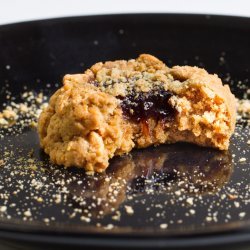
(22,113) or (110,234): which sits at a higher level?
(22,113)

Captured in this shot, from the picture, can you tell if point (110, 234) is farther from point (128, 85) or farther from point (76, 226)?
point (128, 85)

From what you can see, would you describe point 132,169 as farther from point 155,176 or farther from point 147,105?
point 147,105

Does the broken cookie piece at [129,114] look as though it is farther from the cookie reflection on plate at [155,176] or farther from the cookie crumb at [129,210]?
the cookie crumb at [129,210]

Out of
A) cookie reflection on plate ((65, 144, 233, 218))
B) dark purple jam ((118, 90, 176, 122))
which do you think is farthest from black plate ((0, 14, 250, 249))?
dark purple jam ((118, 90, 176, 122))

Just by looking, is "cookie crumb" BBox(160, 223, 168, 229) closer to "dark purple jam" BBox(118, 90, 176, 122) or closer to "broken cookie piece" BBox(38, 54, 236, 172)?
"broken cookie piece" BBox(38, 54, 236, 172)

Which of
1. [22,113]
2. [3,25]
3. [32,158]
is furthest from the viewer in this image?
[3,25]

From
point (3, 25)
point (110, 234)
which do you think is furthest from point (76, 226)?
point (3, 25)

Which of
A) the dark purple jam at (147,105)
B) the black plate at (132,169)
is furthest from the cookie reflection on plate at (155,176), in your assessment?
the dark purple jam at (147,105)
